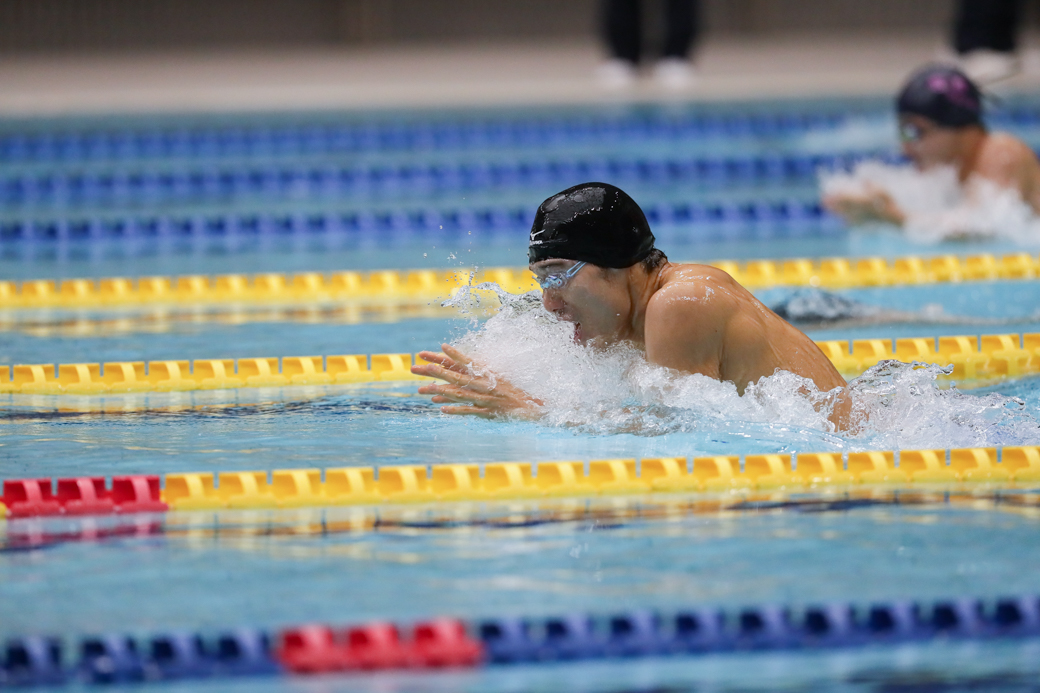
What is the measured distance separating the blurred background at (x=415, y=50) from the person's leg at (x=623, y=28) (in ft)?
0.92

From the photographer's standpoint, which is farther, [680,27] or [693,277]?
[680,27]

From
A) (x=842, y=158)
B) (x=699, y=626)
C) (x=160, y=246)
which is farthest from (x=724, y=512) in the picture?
(x=842, y=158)

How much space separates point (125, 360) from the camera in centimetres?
459

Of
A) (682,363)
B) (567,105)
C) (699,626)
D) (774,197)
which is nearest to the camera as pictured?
(699,626)

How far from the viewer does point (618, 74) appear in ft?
34.1

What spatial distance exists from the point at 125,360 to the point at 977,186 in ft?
12.0

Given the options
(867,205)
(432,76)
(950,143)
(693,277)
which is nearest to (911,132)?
(950,143)

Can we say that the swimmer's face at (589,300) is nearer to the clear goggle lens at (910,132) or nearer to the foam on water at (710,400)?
the foam on water at (710,400)

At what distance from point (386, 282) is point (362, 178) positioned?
2.54 meters

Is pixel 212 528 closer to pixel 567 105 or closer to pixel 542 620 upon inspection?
pixel 542 620

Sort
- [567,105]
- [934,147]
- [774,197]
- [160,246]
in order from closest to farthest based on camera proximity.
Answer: [934,147] < [160,246] < [774,197] < [567,105]

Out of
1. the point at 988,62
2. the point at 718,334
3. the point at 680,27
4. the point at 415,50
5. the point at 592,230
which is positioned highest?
the point at 415,50

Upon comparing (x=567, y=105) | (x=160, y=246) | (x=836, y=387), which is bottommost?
(x=836, y=387)

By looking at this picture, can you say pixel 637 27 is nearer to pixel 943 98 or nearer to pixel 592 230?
pixel 943 98
